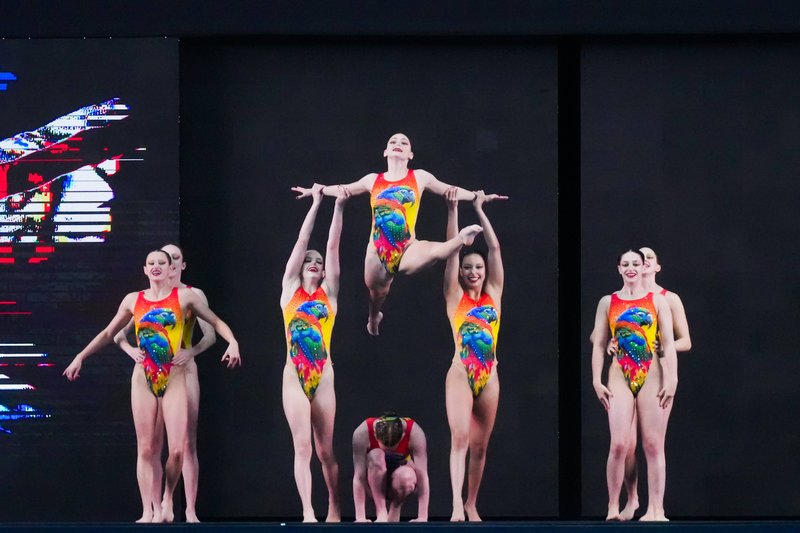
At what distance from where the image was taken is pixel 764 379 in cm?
780

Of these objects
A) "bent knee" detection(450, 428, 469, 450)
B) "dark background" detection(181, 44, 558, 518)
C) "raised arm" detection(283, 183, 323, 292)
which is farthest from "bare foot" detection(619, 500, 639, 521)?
"raised arm" detection(283, 183, 323, 292)

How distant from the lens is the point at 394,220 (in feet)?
25.5

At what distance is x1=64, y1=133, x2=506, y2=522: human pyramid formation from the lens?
24.9 ft

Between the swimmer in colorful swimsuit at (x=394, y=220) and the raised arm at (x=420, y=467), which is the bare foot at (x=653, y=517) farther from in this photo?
the swimmer in colorful swimsuit at (x=394, y=220)

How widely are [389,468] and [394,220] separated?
1.44 metres

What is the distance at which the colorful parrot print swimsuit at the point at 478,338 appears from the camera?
25.3 ft

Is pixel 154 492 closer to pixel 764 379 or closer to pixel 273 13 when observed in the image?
pixel 273 13

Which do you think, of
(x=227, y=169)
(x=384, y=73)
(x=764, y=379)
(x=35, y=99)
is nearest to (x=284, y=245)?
(x=227, y=169)

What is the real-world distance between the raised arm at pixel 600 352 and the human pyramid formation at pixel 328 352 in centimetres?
Result: 58

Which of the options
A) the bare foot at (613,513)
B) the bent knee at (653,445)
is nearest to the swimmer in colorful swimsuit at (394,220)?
the bent knee at (653,445)

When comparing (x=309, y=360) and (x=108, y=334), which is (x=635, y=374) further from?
(x=108, y=334)

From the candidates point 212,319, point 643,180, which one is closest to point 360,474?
point 212,319

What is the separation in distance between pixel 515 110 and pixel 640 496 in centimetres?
238

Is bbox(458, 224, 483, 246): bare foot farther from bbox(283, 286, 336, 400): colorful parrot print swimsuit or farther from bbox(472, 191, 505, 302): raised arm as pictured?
bbox(283, 286, 336, 400): colorful parrot print swimsuit
